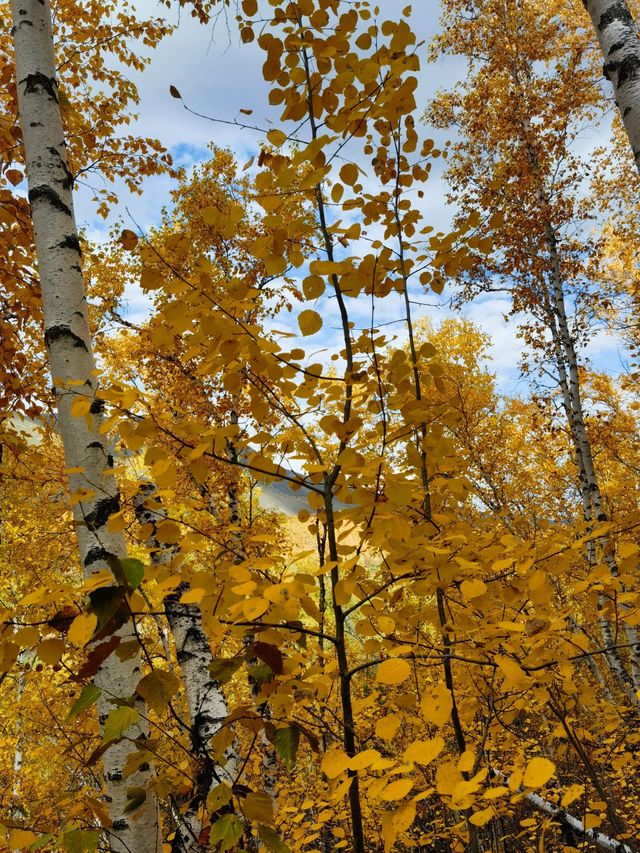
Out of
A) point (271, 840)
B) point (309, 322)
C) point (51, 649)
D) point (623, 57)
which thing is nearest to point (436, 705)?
point (271, 840)

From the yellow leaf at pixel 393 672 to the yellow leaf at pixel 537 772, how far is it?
31 cm

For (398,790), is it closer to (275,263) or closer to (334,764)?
(334,764)

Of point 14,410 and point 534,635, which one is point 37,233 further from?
point 534,635

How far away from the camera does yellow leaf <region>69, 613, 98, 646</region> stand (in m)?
0.88

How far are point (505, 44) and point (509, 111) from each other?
1.39m

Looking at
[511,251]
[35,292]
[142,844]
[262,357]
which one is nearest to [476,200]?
[511,251]

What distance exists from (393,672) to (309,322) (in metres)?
0.90

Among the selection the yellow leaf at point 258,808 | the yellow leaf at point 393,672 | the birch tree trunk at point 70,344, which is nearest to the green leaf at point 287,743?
the yellow leaf at point 258,808

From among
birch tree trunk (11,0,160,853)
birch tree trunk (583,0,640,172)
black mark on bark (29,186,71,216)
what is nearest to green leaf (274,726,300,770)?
birch tree trunk (11,0,160,853)

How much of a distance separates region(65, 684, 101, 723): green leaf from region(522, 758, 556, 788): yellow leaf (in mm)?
884

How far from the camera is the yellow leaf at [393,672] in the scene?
1.00 m

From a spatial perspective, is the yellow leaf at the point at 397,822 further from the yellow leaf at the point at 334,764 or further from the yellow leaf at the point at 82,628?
the yellow leaf at the point at 82,628

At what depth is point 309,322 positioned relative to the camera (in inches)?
53.6

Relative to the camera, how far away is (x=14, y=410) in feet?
13.4
